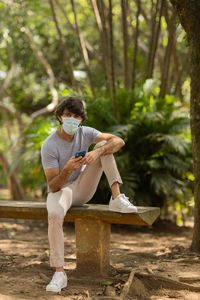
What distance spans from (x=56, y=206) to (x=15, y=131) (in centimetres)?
2310

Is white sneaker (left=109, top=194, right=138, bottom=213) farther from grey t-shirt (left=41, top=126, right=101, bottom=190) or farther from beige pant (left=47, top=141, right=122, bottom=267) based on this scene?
grey t-shirt (left=41, top=126, right=101, bottom=190)

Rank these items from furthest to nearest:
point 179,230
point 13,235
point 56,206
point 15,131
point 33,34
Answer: point 15,131 < point 33,34 < point 179,230 < point 13,235 < point 56,206

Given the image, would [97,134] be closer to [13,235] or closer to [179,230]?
[13,235]

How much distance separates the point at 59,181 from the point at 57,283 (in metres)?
0.85

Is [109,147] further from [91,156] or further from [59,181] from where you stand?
[59,181]

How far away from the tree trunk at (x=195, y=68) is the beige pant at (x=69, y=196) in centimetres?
135

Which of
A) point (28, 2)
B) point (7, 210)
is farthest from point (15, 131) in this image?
point (7, 210)

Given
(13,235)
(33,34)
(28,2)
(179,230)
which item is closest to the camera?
(13,235)

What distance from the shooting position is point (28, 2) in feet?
39.7

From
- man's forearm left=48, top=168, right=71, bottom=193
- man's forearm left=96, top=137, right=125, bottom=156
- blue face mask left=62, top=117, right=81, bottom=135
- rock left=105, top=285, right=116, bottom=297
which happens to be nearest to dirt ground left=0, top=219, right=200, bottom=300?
rock left=105, top=285, right=116, bottom=297

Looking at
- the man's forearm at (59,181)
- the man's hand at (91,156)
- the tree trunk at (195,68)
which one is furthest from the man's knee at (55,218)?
the tree trunk at (195,68)

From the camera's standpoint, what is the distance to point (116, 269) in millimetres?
3994

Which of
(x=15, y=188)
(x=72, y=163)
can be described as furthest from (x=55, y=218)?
(x=15, y=188)

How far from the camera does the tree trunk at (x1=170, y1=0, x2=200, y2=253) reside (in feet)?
14.8
